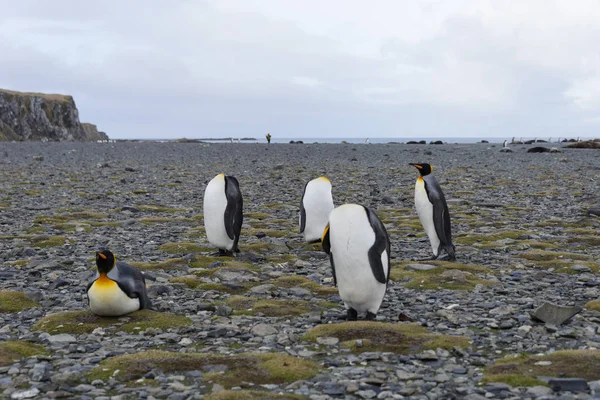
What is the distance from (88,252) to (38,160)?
25.0 metres

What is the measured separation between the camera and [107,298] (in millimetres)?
6629

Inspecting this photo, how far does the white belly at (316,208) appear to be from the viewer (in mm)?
11500

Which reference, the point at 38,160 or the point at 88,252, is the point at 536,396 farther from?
the point at 38,160

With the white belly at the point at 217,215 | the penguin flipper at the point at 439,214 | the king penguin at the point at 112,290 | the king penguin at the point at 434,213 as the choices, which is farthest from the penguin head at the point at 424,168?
the king penguin at the point at 112,290

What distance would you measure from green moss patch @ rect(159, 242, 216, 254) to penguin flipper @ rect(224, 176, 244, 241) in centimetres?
79

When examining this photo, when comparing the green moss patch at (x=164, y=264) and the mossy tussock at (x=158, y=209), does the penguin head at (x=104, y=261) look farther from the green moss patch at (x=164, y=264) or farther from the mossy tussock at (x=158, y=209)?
the mossy tussock at (x=158, y=209)

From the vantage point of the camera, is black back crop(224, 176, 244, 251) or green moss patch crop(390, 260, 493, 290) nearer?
green moss patch crop(390, 260, 493, 290)

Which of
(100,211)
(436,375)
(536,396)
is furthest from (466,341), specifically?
(100,211)

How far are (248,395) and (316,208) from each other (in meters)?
7.32

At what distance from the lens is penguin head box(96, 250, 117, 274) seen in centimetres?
659

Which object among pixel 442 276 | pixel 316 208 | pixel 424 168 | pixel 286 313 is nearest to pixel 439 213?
pixel 424 168

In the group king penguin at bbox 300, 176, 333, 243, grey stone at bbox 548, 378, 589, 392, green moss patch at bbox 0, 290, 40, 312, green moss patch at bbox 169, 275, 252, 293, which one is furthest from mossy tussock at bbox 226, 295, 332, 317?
king penguin at bbox 300, 176, 333, 243

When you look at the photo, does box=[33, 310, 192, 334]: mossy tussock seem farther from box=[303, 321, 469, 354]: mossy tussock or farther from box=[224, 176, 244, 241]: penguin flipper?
box=[224, 176, 244, 241]: penguin flipper

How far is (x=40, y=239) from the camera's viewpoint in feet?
37.4
